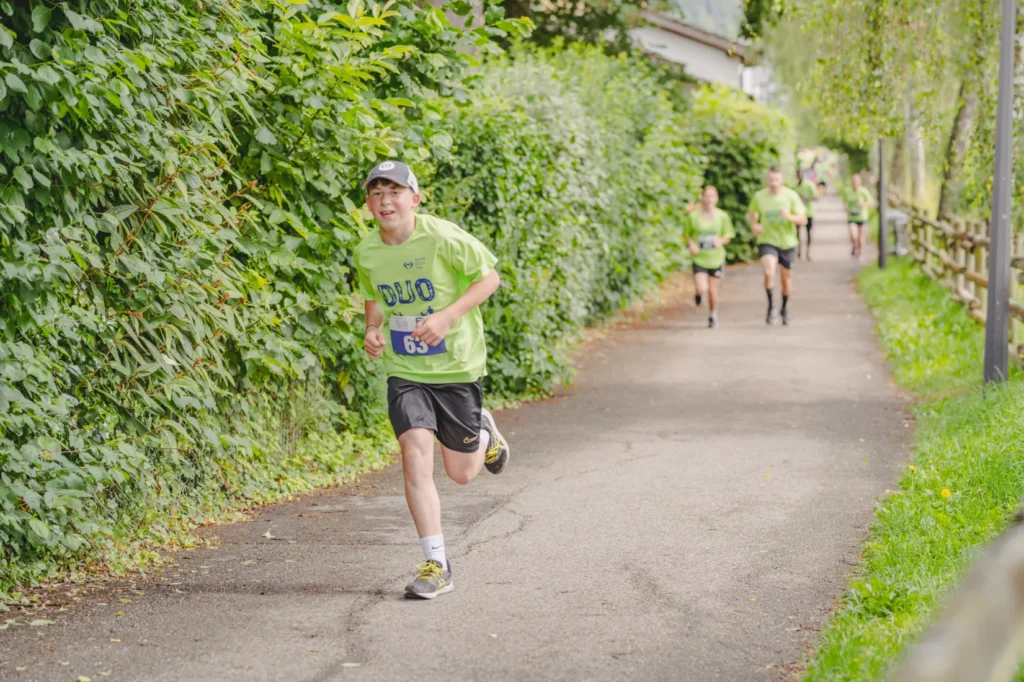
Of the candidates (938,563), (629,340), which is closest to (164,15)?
(938,563)

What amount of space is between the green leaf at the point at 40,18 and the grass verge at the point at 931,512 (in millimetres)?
4055

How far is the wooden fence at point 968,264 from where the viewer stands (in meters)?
13.3

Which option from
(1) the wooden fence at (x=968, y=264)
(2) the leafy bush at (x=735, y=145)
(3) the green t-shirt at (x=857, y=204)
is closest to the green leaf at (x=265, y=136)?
(1) the wooden fence at (x=968, y=264)

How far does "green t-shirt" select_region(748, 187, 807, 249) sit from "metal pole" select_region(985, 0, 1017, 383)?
731cm

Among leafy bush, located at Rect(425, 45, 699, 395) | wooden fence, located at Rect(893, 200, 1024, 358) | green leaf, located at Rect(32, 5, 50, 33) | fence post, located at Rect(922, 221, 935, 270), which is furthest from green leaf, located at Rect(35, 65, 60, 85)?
fence post, located at Rect(922, 221, 935, 270)

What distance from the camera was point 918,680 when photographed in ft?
7.09

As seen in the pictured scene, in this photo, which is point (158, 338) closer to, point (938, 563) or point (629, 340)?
point (938, 563)

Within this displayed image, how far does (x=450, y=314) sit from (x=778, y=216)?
498 inches

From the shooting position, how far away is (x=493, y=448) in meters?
6.93

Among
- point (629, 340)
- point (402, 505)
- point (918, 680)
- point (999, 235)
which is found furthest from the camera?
point (629, 340)

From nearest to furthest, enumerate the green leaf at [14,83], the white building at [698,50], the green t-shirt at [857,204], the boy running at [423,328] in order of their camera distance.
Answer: the green leaf at [14,83] < the boy running at [423,328] < the green t-shirt at [857,204] < the white building at [698,50]

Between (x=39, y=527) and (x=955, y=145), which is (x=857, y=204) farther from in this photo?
(x=39, y=527)

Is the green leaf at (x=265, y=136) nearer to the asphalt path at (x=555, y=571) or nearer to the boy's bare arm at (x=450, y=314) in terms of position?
the boy's bare arm at (x=450, y=314)

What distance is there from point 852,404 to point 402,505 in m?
5.28
